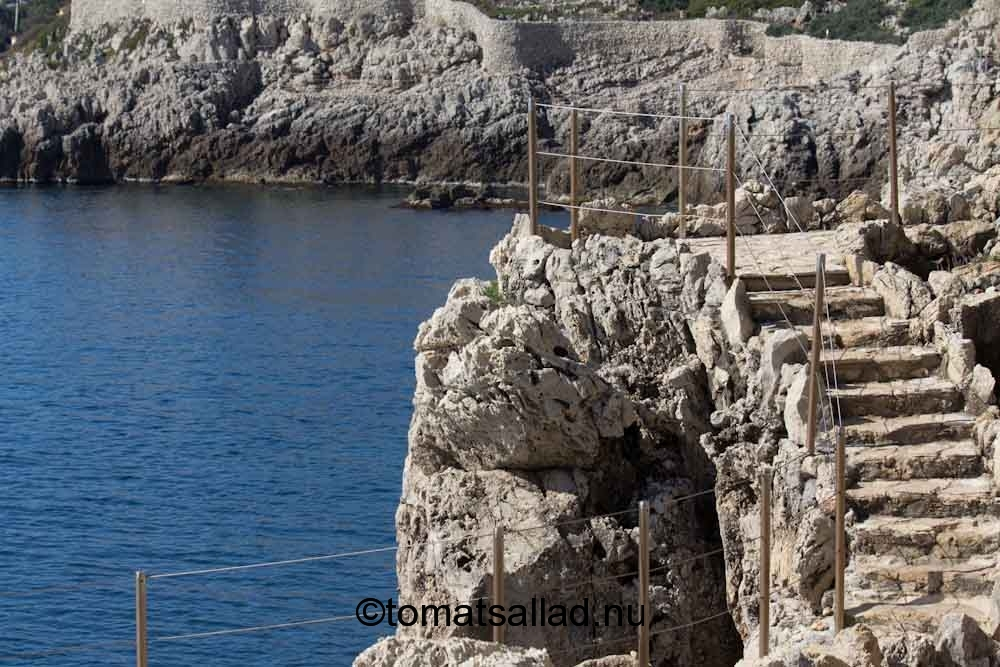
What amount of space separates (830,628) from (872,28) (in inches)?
2659

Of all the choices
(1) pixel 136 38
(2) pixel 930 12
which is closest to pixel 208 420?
(2) pixel 930 12

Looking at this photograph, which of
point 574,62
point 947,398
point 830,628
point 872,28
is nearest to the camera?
point 830,628

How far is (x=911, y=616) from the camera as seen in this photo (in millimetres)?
12766

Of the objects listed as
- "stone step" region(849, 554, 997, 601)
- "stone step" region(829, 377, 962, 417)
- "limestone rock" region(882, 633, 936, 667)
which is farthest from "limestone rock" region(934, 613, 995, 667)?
"stone step" region(829, 377, 962, 417)

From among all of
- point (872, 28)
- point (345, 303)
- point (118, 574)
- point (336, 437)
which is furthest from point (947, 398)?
point (872, 28)

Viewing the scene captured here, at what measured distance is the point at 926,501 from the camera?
1362cm

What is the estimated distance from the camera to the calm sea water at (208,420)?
23.6m

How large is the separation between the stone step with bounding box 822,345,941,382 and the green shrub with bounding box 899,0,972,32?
5919cm

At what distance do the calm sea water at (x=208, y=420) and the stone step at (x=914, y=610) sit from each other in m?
8.26

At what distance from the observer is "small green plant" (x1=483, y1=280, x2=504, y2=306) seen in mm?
16180

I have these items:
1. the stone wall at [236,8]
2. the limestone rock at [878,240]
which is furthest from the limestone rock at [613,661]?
the stone wall at [236,8]

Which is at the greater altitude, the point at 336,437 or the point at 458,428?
the point at 458,428

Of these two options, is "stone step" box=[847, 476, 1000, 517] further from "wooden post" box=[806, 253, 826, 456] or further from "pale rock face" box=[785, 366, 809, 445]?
"pale rock face" box=[785, 366, 809, 445]

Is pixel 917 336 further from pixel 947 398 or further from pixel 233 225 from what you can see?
pixel 233 225
